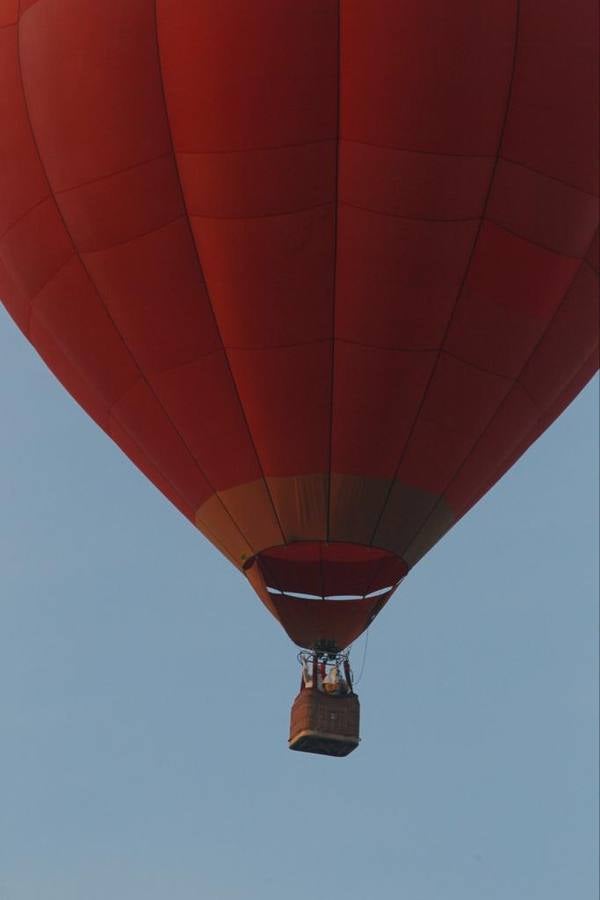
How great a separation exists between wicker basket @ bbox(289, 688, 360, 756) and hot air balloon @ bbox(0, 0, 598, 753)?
1.1 inches

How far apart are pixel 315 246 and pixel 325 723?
11.9 feet

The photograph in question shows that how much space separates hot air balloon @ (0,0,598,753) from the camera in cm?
1605

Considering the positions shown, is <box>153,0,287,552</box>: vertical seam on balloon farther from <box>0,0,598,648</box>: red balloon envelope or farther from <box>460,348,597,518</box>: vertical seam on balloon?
<box>460,348,597,518</box>: vertical seam on balloon

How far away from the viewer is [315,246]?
53.5 ft

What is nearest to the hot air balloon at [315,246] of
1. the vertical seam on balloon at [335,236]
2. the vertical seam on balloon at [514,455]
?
the vertical seam on balloon at [335,236]

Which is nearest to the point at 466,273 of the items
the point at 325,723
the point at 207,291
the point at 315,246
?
the point at 315,246

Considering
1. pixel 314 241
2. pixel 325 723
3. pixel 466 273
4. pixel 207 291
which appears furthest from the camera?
pixel 325 723

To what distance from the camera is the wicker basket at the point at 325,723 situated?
16859mm

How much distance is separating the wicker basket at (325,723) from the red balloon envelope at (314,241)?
22.9 inches

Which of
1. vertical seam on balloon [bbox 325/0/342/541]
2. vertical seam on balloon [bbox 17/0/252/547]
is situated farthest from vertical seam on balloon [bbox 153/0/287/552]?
vertical seam on balloon [bbox 325/0/342/541]

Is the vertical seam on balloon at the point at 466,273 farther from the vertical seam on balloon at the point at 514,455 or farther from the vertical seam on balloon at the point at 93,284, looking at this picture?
the vertical seam on balloon at the point at 93,284

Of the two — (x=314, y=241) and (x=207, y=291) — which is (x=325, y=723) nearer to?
(x=207, y=291)

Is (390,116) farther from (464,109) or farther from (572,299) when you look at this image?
(572,299)

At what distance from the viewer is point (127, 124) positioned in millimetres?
16391
